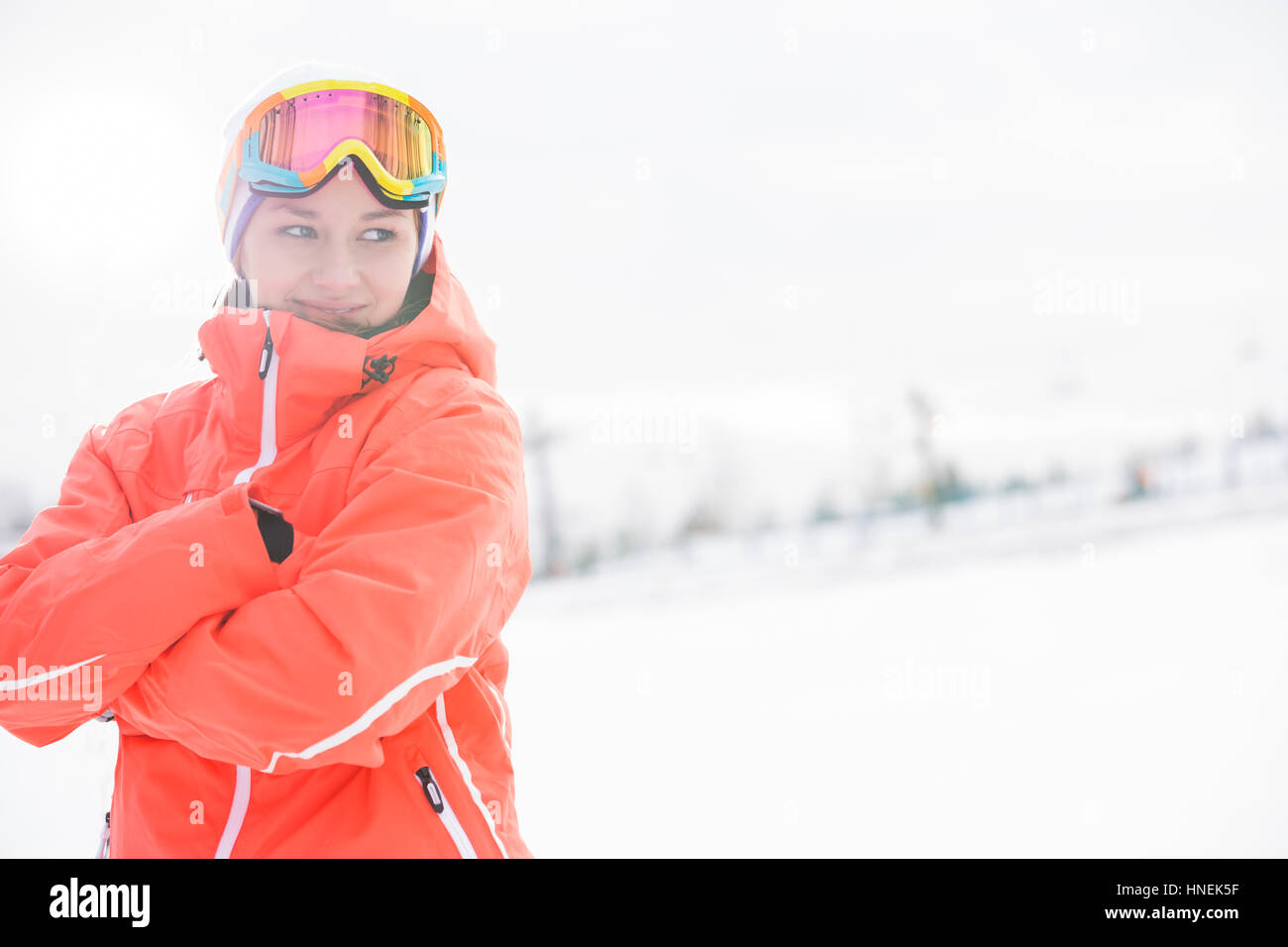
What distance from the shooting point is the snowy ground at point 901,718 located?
2.91 m

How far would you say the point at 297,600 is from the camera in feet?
2.80

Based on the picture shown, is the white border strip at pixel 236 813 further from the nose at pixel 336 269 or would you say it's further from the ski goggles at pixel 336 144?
the ski goggles at pixel 336 144

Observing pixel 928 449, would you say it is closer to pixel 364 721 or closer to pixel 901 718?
pixel 901 718

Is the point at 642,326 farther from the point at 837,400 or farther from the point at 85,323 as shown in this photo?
the point at 85,323

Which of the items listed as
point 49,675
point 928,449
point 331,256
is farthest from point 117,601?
point 928,449

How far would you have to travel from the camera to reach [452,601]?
889mm

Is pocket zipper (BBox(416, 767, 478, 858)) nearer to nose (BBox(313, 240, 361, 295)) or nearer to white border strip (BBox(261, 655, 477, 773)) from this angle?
white border strip (BBox(261, 655, 477, 773))

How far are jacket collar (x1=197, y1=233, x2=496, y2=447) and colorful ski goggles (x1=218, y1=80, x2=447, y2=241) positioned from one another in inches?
6.8

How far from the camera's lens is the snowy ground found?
2914 millimetres

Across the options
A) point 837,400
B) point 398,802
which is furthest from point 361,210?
point 837,400

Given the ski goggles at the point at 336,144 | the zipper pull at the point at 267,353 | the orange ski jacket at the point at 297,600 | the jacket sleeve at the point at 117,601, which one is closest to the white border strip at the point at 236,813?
the orange ski jacket at the point at 297,600
